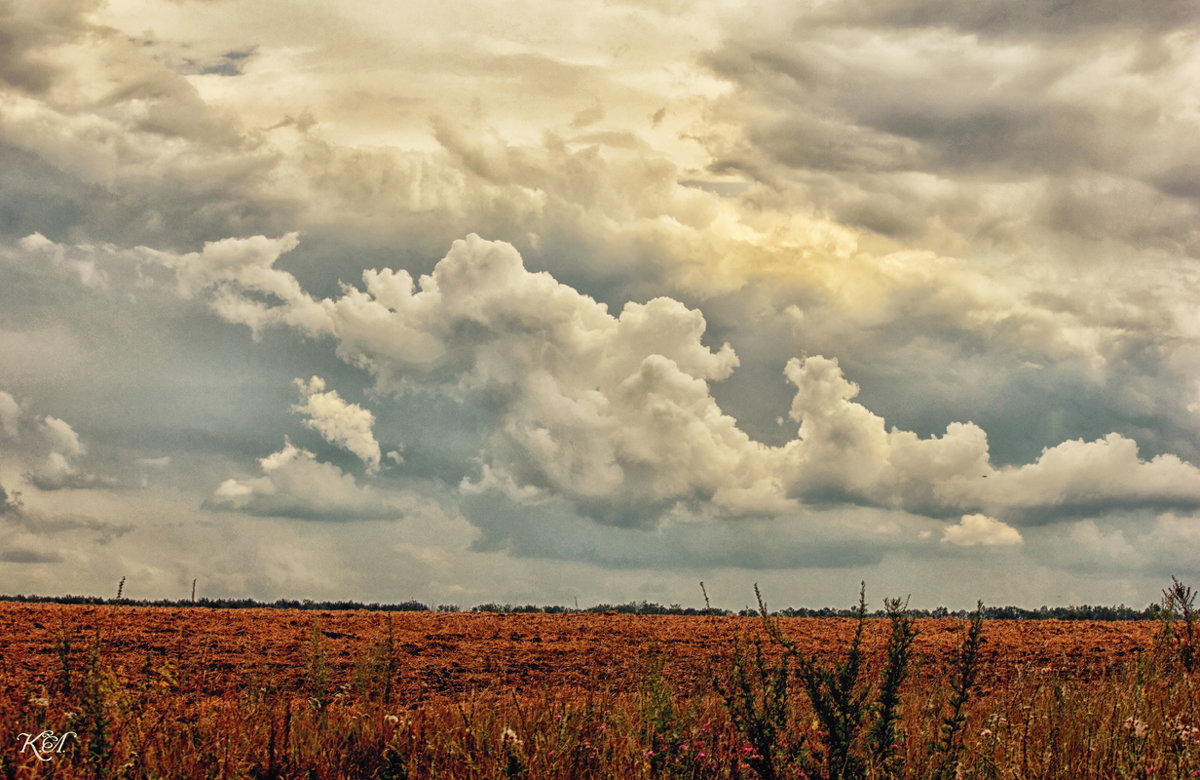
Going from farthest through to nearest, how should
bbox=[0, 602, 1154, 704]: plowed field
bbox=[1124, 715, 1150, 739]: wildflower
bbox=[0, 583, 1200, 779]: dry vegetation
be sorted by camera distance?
bbox=[0, 602, 1154, 704]: plowed field → bbox=[1124, 715, 1150, 739]: wildflower → bbox=[0, 583, 1200, 779]: dry vegetation

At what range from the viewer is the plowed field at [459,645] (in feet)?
57.7

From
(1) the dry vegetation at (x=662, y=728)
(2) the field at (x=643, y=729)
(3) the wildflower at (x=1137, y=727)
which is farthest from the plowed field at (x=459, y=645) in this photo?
(3) the wildflower at (x=1137, y=727)

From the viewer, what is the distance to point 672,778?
6.88 m

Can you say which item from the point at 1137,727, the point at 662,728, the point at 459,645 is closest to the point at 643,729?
the point at 662,728

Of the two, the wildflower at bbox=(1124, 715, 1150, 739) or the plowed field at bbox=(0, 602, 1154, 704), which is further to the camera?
the plowed field at bbox=(0, 602, 1154, 704)

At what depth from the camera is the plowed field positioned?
1759 cm

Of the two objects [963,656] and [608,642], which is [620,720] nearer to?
[963,656]

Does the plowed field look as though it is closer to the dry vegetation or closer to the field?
the field

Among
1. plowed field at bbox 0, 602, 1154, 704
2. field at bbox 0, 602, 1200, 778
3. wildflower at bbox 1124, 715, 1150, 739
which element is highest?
wildflower at bbox 1124, 715, 1150, 739

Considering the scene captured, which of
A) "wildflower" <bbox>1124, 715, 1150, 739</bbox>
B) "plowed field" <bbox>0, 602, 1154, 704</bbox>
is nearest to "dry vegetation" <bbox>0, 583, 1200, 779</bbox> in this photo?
"wildflower" <bbox>1124, 715, 1150, 739</bbox>

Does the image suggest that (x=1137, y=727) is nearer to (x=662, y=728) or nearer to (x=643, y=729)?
(x=662, y=728)

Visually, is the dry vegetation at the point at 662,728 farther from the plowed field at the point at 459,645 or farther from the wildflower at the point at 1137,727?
the plowed field at the point at 459,645

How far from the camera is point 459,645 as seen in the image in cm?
2311

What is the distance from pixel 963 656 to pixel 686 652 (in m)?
17.4
